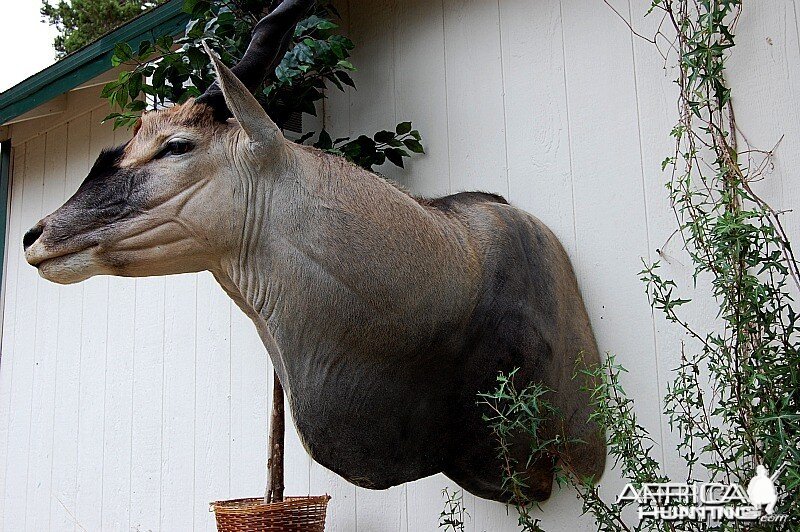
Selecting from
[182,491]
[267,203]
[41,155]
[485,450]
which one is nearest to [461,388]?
[485,450]

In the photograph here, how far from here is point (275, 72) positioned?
98.2 inches

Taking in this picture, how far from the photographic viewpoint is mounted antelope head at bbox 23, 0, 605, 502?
173cm

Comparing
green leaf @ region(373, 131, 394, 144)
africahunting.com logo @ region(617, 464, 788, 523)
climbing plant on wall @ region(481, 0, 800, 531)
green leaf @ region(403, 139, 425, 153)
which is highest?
green leaf @ region(373, 131, 394, 144)

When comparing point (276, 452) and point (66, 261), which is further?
point (276, 452)

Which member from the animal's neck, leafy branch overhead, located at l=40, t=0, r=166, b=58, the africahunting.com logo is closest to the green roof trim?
the animal's neck

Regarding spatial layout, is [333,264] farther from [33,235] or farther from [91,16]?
[91,16]

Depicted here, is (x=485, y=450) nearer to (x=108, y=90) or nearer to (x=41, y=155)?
(x=108, y=90)

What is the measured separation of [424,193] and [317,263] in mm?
908

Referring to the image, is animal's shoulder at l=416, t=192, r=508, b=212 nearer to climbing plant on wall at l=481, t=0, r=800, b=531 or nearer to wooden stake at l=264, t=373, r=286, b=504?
climbing plant on wall at l=481, t=0, r=800, b=531

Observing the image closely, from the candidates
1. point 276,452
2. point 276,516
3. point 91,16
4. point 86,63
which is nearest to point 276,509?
point 276,516

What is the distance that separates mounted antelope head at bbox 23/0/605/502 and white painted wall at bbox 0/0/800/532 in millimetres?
410

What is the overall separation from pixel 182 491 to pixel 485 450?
5.22 ft

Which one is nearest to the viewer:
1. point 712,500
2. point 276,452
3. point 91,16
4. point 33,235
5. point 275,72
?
point 712,500

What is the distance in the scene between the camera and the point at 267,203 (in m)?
1.76
